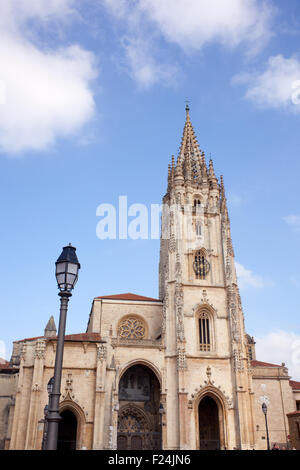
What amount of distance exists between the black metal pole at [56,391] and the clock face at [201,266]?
3003 centimetres

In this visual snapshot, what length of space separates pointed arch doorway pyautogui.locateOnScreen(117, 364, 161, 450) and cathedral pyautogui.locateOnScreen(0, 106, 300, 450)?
80 mm

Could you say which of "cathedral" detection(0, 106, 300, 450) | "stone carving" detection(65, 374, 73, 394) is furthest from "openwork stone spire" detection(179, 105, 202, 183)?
"stone carving" detection(65, 374, 73, 394)

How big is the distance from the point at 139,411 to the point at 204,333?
824 centimetres

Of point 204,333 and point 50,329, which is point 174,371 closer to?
point 204,333

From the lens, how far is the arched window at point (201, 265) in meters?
37.1

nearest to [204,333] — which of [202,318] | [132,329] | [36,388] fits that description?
[202,318]

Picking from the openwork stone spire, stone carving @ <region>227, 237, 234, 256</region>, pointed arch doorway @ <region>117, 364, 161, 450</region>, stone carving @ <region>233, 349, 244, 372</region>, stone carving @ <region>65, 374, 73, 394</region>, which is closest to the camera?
stone carving @ <region>65, 374, 73, 394</region>

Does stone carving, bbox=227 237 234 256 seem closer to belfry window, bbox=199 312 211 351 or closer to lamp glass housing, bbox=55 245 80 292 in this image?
belfry window, bbox=199 312 211 351

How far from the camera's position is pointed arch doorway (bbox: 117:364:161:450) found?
32.3 metres

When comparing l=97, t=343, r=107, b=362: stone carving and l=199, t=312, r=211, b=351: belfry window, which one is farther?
l=199, t=312, r=211, b=351: belfry window

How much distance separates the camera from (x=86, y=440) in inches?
1101
